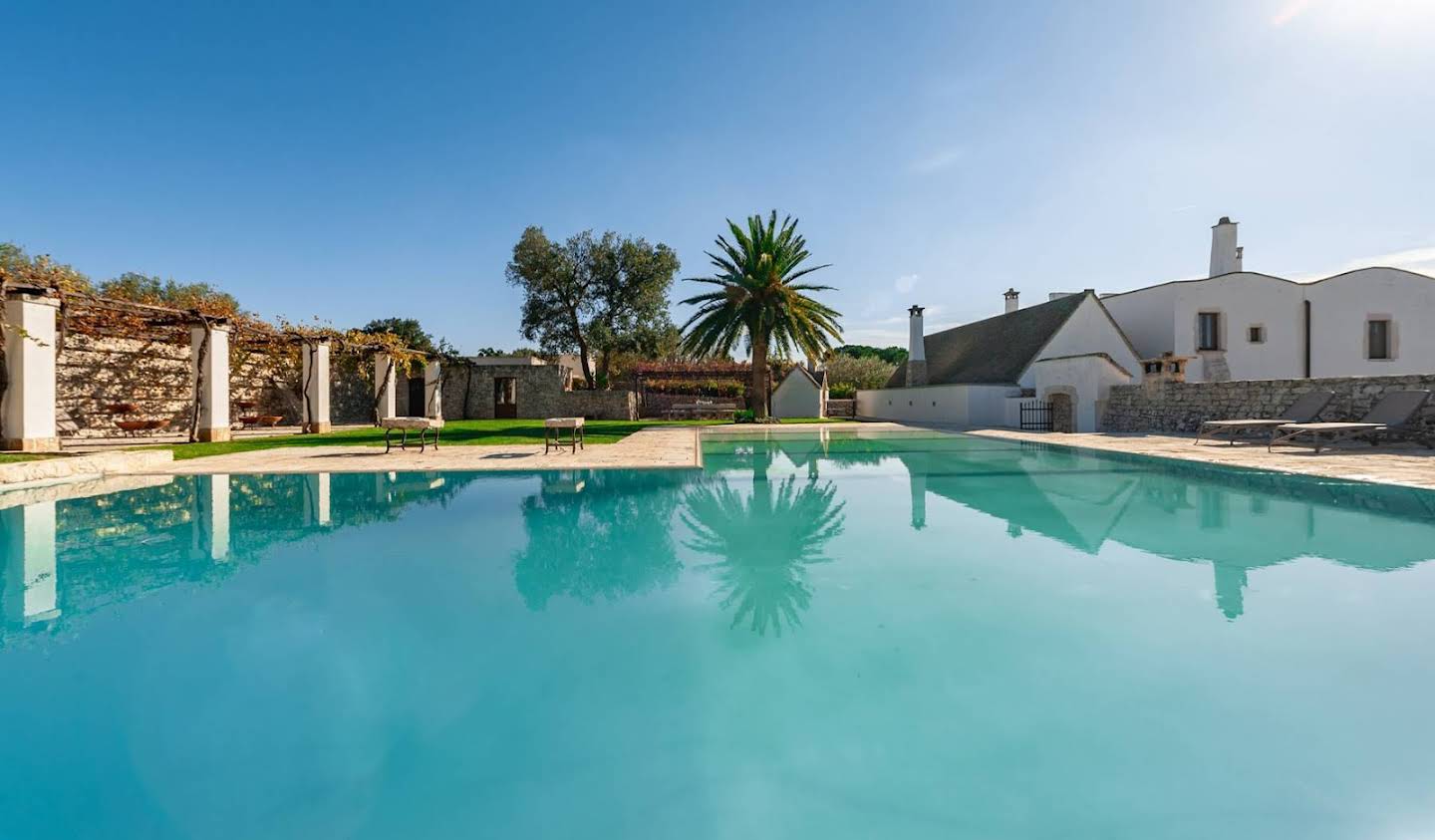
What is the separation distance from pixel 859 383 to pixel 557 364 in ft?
78.2

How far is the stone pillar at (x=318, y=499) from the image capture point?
7.69m

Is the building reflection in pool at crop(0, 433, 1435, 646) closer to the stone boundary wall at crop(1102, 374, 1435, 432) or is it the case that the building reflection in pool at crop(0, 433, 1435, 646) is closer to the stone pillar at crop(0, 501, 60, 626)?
the stone pillar at crop(0, 501, 60, 626)

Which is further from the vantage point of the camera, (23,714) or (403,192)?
(403,192)

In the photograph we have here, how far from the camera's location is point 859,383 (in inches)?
1833

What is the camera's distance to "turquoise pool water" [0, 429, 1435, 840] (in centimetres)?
229

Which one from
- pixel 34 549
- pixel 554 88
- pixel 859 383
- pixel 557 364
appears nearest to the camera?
pixel 34 549

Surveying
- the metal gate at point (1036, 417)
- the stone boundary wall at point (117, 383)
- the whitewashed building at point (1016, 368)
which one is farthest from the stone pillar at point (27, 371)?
the whitewashed building at point (1016, 368)

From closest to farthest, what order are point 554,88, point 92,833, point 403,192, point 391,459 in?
point 92,833 < point 391,459 < point 554,88 < point 403,192

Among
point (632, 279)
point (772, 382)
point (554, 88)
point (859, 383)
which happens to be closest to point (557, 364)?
point (632, 279)

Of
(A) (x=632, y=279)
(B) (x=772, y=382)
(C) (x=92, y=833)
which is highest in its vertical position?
(A) (x=632, y=279)

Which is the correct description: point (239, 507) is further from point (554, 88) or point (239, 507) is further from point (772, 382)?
point (772, 382)

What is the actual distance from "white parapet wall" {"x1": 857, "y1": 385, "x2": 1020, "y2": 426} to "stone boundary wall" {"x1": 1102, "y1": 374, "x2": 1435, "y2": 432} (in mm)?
4719

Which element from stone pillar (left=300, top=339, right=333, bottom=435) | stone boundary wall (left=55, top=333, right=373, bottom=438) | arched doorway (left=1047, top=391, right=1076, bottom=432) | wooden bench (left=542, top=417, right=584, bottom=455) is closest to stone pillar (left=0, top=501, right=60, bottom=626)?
wooden bench (left=542, top=417, right=584, bottom=455)

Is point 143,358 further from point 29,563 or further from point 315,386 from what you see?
point 29,563
